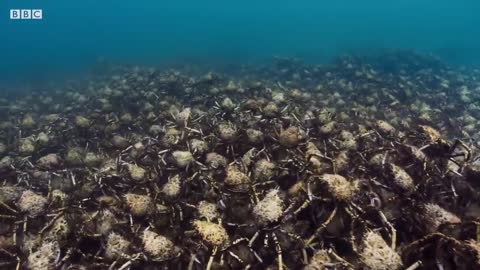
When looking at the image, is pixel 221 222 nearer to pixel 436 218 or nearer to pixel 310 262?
pixel 310 262

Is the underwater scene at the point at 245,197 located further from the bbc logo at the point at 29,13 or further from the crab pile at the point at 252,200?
the bbc logo at the point at 29,13

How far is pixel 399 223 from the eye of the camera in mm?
4750

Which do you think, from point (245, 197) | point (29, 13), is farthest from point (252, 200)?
point (29, 13)

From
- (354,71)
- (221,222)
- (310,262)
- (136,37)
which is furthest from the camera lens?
(136,37)

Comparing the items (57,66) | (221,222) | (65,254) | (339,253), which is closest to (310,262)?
(339,253)

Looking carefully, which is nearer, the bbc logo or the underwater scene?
the underwater scene

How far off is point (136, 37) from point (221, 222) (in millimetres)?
77806

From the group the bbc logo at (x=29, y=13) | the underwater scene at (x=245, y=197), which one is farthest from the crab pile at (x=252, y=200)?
the bbc logo at (x=29, y=13)

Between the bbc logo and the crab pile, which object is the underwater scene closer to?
the crab pile

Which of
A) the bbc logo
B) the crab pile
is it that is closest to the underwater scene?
the crab pile

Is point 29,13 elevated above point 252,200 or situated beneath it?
situated beneath

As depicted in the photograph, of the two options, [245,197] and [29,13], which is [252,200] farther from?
[29,13]

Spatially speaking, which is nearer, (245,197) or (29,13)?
(245,197)

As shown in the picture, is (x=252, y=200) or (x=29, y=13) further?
(x=29, y=13)
